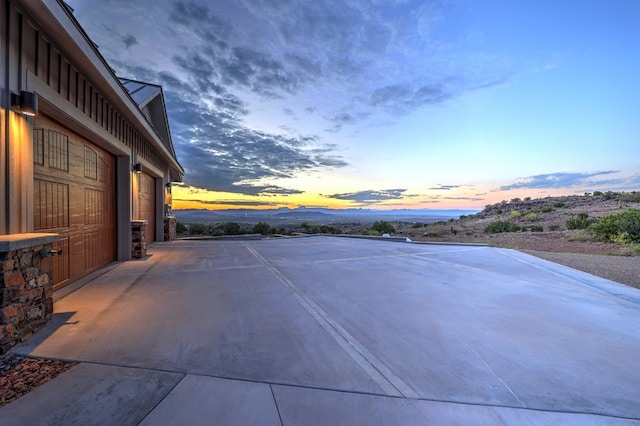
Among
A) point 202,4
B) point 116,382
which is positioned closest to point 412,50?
point 202,4

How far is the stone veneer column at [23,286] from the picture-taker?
273 cm

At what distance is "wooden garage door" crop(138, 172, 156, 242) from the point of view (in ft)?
34.6

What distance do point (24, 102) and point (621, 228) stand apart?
69.6 feet

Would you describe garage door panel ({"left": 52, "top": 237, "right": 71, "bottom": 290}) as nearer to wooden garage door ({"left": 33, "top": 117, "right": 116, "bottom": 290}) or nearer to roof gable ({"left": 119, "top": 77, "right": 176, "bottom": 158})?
wooden garage door ({"left": 33, "top": 117, "right": 116, "bottom": 290})

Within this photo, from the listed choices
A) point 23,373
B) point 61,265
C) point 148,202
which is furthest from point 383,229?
point 23,373

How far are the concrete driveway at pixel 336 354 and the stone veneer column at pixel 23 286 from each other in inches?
6.7

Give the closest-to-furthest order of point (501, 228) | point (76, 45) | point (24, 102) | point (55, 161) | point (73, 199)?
point (24, 102) → point (76, 45) → point (55, 161) → point (73, 199) → point (501, 228)

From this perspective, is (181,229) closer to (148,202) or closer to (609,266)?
(148,202)

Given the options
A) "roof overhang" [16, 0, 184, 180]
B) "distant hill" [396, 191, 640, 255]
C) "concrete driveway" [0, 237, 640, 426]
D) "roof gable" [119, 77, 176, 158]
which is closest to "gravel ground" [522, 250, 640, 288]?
"concrete driveway" [0, 237, 640, 426]

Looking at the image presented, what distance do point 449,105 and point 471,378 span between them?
50.4 feet

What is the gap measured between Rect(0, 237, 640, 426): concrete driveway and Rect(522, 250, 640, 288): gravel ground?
55.7 inches

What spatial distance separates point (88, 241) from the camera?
6199mm

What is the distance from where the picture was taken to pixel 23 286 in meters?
3.01

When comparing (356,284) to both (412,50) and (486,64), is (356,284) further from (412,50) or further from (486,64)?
(486,64)
